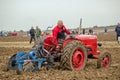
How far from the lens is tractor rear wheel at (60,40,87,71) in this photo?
11.6 metres

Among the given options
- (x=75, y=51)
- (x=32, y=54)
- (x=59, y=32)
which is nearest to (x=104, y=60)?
(x=75, y=51)

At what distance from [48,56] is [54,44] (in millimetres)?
598

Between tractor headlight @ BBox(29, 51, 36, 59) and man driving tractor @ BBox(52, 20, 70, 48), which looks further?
man driving tractor @ BBox(52, 20, 70, 48)

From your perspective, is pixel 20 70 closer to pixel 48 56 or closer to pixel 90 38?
pixel 48 56

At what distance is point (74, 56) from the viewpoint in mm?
12117

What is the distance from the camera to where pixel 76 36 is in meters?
12.8

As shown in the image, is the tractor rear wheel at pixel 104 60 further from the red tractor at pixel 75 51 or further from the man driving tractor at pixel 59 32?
the man driving tractor at pixel 59 32

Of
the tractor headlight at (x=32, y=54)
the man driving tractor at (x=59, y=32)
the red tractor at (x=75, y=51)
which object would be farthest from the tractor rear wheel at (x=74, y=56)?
the tractor headlight at (x=32, y=54)

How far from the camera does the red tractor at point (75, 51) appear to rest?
38.3 ft

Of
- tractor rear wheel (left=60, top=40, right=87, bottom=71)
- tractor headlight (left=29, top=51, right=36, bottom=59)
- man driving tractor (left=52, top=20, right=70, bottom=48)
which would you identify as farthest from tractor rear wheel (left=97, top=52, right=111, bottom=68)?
tractor headlight (left=29, top=51, right=36, bottom=59)

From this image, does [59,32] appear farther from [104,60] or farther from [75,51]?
[104,60]

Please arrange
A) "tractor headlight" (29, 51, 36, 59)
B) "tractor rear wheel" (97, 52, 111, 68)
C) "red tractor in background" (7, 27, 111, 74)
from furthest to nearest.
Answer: "tractor rear wheel" (97, 52, 111, 68) → "tractor headlight" (29, 51, 36, 59) → "red tractor in background" (7, 27, 111, 74)

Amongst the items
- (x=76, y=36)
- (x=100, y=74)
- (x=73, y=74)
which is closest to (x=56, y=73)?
(x=73, y=74)

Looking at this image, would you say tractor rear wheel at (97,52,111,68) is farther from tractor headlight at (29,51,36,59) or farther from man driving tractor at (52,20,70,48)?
tractor headlight at (29,51,36,59)
